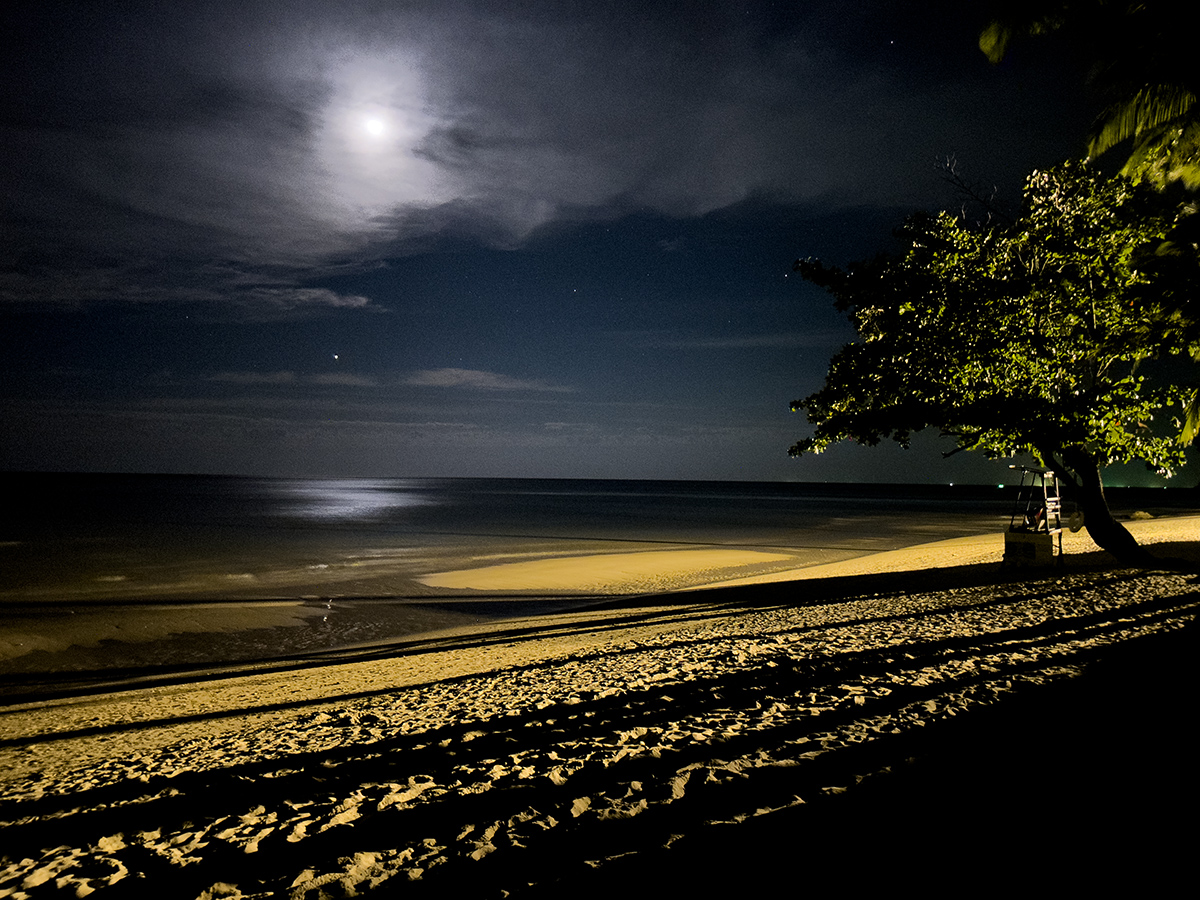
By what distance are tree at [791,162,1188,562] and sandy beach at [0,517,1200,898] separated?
3.82 metres

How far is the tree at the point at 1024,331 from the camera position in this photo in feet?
36.3

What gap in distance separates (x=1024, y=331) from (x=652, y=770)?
11.3 m

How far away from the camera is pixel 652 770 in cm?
445

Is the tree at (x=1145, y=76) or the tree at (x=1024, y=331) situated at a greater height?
the tree at (x=1145, y=76)

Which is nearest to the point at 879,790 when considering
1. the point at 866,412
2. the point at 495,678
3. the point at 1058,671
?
the point at 1058,671

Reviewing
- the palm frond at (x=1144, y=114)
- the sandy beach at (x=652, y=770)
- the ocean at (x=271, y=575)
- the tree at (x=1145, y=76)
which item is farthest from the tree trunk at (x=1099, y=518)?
the ocean at (x=271, y=575)

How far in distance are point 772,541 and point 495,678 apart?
30862mm

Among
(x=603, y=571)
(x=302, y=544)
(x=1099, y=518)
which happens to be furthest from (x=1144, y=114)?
(x=302, y=544)

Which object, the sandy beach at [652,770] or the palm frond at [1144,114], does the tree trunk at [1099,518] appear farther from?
the palm frond at [1144,114]

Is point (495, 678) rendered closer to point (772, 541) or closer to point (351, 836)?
point (351, 836)

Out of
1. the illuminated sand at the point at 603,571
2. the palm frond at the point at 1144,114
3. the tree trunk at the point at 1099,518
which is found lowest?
the illuminated sand at the point at 603,571

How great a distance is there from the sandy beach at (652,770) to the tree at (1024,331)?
12.5 ft

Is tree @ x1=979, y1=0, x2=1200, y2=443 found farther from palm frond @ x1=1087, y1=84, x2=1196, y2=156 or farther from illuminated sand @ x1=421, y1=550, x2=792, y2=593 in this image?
illuminated sand @ x1=421, y1=550, x2=792, y2=593

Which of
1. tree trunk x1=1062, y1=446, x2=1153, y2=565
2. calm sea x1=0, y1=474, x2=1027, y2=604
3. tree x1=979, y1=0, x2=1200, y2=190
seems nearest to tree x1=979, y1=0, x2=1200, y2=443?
tree x1=979, y1=0, x2=1200, y2=190
